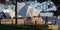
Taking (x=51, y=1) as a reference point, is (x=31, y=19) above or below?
below

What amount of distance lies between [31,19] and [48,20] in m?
1.05

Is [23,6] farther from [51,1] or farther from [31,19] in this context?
[51,1]

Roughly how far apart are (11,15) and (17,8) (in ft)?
2.06

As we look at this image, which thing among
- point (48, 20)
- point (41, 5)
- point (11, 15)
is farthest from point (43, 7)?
point (11, 15)

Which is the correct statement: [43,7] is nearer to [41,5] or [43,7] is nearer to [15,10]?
[41,5]

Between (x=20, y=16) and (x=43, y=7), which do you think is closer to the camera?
(x=20, y=16)

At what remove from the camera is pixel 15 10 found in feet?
40.4

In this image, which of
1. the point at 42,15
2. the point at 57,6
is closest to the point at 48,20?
the point at 42,15

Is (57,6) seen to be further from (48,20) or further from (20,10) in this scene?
(20,10)

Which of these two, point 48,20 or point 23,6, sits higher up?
point 23,6

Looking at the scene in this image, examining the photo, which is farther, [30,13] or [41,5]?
[41,5]

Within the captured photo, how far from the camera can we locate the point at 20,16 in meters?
12.6

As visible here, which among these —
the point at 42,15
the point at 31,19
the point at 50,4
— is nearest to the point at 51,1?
the point at 50,4

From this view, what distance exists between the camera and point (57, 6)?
13.9 m
